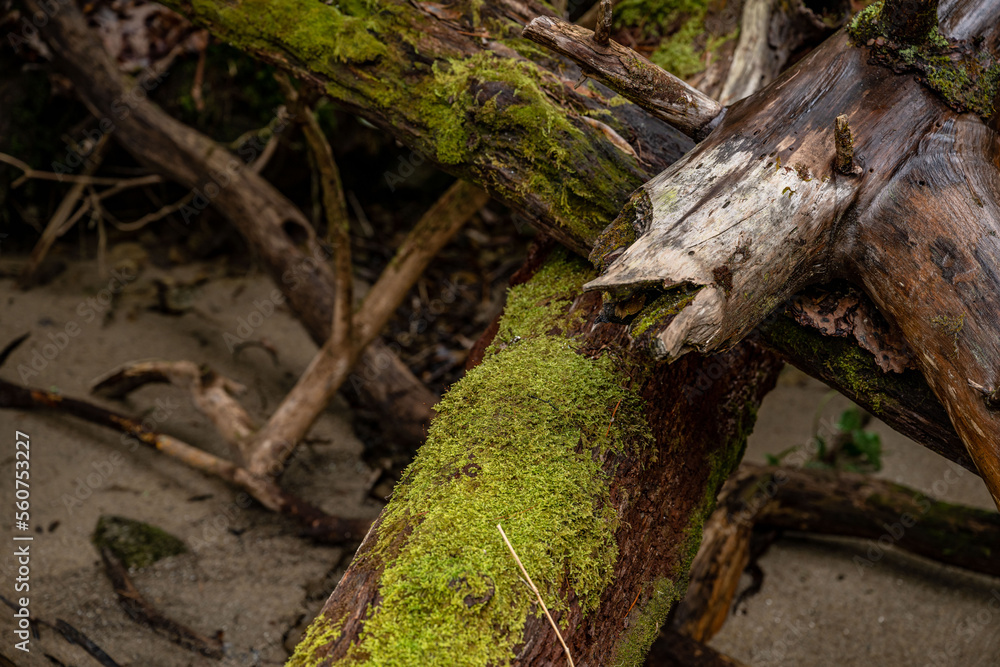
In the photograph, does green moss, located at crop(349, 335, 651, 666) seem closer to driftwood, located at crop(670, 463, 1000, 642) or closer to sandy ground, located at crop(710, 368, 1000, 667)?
driftwood, located at crop(670, 463, 1000, 642)

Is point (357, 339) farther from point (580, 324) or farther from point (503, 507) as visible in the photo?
point (503, 507)

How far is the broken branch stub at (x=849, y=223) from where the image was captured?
1512mm

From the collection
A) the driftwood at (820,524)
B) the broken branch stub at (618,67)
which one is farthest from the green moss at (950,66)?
the driftwood at (820,524)

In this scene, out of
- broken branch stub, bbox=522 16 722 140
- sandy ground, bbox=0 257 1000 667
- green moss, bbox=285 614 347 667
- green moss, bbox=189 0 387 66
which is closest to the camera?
green moss, bbox=285 614 347 667

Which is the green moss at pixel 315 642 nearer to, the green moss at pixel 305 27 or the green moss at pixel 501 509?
the green moss at pixel 501 509

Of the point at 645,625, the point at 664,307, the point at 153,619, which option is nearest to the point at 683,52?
the point at 664,307

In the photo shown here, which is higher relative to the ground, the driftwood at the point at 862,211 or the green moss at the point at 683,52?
the green moss at the point at 683,52

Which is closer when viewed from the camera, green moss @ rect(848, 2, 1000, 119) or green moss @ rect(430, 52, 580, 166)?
green moss @ rect(848, 2, 1000, 119)

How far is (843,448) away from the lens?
4016 millimetres

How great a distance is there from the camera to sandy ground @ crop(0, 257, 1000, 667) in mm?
2783

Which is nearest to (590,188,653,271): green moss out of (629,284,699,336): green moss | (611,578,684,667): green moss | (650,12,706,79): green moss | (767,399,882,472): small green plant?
(629,284,699,336): green moss

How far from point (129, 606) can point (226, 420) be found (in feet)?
2.94

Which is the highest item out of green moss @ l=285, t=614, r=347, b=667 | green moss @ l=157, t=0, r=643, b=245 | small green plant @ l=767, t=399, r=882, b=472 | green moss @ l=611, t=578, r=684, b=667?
small green plant @ l=767, t=399, r=882, b=472

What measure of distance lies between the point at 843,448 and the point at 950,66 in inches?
112
